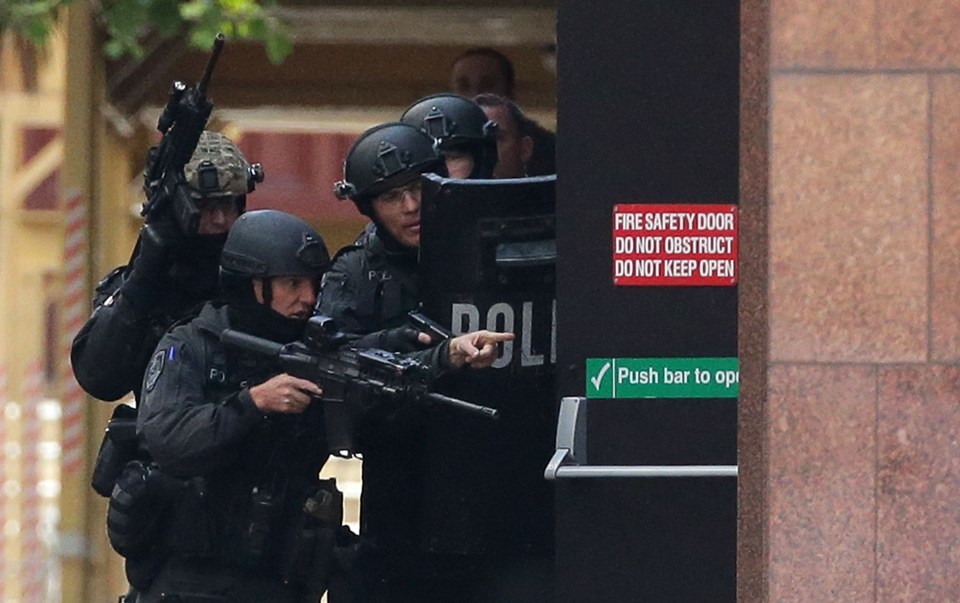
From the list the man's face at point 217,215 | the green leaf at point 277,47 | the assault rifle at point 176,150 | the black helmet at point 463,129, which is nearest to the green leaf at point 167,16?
the green leaf at point 277,47

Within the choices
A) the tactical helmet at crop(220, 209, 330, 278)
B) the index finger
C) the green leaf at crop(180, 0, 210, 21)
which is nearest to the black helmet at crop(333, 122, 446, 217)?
the tactical helmet at crop(220, 209, 330, 278)

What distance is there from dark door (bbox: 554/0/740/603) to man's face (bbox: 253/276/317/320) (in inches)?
48.6

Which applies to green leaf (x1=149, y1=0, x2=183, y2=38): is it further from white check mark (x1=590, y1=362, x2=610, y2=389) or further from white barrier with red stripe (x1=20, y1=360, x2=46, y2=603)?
white check mark (x1=590, y1=362, x2=610, y2=389)

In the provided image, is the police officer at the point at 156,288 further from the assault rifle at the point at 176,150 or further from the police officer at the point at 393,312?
the police officer at the point at 393,312

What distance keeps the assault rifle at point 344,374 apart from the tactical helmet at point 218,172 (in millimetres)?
588

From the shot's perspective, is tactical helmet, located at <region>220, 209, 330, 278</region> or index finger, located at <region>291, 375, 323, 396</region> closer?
index finger, located at <region>291, 375, 323, 396</region>

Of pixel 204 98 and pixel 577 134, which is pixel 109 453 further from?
pixel 577 134

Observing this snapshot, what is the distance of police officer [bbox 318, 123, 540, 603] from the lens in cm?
566

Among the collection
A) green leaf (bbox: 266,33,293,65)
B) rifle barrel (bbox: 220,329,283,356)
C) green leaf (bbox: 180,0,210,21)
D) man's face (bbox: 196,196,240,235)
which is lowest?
rifle barrel (bbox: 220,329,283,356)

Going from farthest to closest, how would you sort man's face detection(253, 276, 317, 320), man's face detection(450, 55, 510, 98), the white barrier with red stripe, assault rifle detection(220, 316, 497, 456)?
the white barrier with red stripe, man's face detection(450, 55, 510, 98), man's face detection(253, 276, 317, 320), assault rifle detection(220, 316, 497, 456)

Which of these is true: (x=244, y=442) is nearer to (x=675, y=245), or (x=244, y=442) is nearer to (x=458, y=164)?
(x=458, y=164)

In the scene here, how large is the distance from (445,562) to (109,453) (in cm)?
122

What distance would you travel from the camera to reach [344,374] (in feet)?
18.2

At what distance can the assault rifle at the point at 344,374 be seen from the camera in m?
5.37
